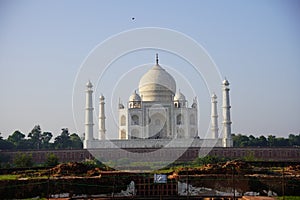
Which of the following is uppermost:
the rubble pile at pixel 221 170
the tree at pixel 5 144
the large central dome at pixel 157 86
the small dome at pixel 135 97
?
the large central dome at pixel 157 86

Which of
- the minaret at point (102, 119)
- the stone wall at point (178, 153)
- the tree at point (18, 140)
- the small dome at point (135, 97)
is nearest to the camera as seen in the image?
the stone wall at point (178, 153)

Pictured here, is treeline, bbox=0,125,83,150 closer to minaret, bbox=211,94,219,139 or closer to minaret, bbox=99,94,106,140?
minaret, bbox=99,94,106,140

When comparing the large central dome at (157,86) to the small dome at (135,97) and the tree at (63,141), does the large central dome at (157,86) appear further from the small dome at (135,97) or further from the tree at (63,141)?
the tree at (63,141)

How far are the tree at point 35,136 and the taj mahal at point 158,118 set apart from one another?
9816 millimetres

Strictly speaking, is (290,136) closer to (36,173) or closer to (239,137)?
(239,137)

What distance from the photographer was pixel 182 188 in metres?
16.0

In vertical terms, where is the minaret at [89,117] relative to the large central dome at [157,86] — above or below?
below

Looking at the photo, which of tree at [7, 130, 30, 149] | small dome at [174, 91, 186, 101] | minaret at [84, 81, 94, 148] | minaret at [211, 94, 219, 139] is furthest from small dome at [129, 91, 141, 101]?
tree at [7, 130, 30, 149]

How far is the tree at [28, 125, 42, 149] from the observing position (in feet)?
139

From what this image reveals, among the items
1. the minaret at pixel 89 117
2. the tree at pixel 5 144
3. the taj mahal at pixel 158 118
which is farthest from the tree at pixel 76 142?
the minaret at pixel 89 117

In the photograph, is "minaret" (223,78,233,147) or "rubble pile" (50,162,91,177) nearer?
"rubble pile" (50,162,91,177)

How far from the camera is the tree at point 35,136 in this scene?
42425mm

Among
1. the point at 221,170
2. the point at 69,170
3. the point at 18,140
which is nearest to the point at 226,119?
the point at 221,170

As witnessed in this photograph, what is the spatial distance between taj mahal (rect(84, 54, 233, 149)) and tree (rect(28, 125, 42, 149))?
9816mm
